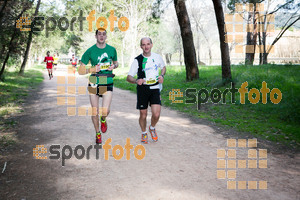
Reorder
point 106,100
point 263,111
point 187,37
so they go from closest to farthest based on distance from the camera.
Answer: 1. point 106,100
2. point 263,111
3. point 187,37

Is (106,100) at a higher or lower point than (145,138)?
higher

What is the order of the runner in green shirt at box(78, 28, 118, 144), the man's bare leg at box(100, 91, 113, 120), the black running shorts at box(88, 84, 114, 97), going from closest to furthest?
1. the runner in green shirt at box(78, 28, 118, 144)
2. the black running shorts at box(88, 84, 114, 97)
3. the man's bare leg at box(100, 91, 113, 120)

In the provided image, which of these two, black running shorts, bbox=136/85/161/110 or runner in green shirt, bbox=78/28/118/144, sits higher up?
runner in green shirt, bbox=78/28/118/144

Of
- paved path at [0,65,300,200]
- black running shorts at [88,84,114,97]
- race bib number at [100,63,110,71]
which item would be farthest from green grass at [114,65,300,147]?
race bib number at [100,63,110,71]

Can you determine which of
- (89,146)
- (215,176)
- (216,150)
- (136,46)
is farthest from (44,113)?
(136,46)

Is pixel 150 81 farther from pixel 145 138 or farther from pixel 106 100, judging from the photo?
pixel 145 138

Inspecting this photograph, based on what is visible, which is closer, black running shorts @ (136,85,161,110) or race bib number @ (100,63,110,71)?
race bib number @ (100,63,110,71)

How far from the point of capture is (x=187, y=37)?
15.6 meters

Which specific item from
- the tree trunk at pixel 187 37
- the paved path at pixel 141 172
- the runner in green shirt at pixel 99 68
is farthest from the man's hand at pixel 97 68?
the tree trunk at pixel 187 37

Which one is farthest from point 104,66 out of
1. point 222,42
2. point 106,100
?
point 222,42

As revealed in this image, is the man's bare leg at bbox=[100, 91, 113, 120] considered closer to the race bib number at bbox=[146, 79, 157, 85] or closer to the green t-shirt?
the green t-shirt

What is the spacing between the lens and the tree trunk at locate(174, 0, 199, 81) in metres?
15.2

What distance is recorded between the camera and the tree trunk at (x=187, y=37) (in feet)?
50.0

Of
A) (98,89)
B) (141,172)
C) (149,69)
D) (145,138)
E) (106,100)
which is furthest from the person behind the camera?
(145,138)
